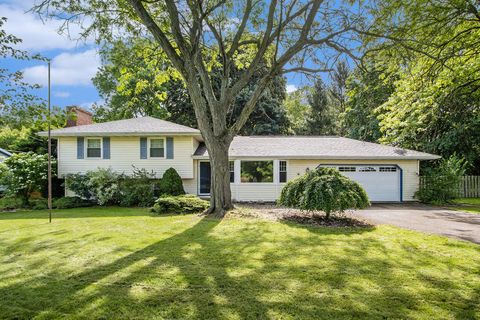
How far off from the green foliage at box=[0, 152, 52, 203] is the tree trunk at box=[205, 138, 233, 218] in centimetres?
943

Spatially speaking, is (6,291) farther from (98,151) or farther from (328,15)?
(98,151)

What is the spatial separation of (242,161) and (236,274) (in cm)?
1181

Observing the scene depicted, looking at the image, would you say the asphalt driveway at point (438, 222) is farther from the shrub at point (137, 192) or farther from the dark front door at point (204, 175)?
the shrub at point (137, 192)

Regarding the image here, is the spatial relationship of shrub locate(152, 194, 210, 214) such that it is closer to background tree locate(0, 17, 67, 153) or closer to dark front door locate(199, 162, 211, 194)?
dark front door locate(199, 162, 211, 194)

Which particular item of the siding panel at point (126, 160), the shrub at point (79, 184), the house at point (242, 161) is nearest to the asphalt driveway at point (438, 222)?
the house at point (242, 161)

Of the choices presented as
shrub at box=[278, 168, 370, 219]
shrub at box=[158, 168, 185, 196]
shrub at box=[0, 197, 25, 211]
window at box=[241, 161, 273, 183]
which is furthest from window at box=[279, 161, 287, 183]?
shrub at box=[0, 197, 25, 211]

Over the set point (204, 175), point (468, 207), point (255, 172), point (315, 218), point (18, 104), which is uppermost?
point (18, 104)

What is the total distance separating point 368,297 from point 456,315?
0.93 metres

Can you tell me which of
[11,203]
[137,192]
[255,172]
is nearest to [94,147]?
[137,192]

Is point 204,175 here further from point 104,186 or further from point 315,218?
point 315,218

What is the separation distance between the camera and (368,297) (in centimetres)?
399

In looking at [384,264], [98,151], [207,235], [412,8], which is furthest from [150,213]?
[412,8]

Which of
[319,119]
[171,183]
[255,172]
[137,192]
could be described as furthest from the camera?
[319,119]

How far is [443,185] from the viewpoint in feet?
51.8
